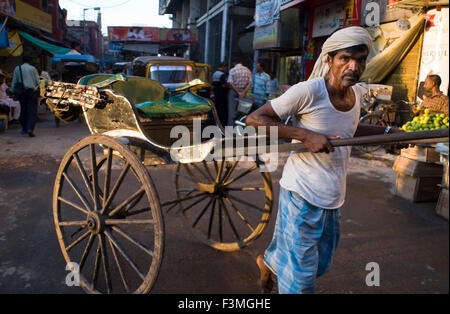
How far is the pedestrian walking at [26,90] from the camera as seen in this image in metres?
8.20

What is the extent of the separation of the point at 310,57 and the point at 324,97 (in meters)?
11.3

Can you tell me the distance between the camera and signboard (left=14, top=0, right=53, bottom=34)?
15.0 meters

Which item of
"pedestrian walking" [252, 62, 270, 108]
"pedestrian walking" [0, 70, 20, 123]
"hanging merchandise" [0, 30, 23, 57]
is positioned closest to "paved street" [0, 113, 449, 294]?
"pedestrian walking" [0, 70, 20, 123]

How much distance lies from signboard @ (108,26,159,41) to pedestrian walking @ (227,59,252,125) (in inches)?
981

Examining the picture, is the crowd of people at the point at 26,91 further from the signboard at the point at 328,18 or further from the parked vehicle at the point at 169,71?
the signboard at the point at 328,18

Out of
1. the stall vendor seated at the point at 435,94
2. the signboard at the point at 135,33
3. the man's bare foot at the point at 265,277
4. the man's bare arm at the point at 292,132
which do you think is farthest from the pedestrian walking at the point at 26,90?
the signboard at the point at 135,33

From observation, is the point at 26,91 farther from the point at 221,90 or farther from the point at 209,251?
the point at 209,251

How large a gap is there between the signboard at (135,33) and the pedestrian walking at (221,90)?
24571 mm

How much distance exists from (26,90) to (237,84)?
4938 mm

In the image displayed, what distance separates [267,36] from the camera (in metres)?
14.8

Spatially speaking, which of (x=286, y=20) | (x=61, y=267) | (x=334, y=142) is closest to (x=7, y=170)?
(x=61, y=267)

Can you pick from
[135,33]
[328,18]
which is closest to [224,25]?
[328,18]

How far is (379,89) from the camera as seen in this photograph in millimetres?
6535

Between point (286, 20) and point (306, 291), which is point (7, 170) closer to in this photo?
point (306, 291)
